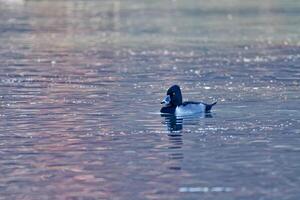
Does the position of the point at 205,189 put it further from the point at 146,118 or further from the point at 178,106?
the point at 178,106

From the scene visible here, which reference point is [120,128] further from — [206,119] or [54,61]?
[54,61]

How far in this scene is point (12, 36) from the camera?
5953 centimetres

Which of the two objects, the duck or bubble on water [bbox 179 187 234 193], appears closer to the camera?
bubble on water [bbox 179 187 234 193]

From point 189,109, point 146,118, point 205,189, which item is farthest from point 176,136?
point 205,189

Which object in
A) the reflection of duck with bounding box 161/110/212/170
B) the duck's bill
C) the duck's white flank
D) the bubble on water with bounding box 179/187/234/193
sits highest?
the duck's bill

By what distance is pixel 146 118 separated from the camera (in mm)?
28016

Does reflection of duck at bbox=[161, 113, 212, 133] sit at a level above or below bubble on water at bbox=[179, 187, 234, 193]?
above

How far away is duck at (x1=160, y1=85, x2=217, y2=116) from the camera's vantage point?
28609 mm

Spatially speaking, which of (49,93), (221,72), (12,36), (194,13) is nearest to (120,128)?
(49,93)

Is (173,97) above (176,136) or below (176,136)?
above

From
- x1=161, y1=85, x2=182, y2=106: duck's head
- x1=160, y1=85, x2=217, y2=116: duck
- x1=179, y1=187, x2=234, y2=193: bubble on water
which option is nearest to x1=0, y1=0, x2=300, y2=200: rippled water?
x1=179, y1=187, x2=234, y2=193: bubble on water

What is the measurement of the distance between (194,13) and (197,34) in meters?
26.3

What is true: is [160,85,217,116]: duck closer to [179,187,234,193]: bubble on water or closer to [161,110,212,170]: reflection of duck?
[161,110,212,170]: reflection of duck

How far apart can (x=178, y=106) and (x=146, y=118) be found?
106cm
